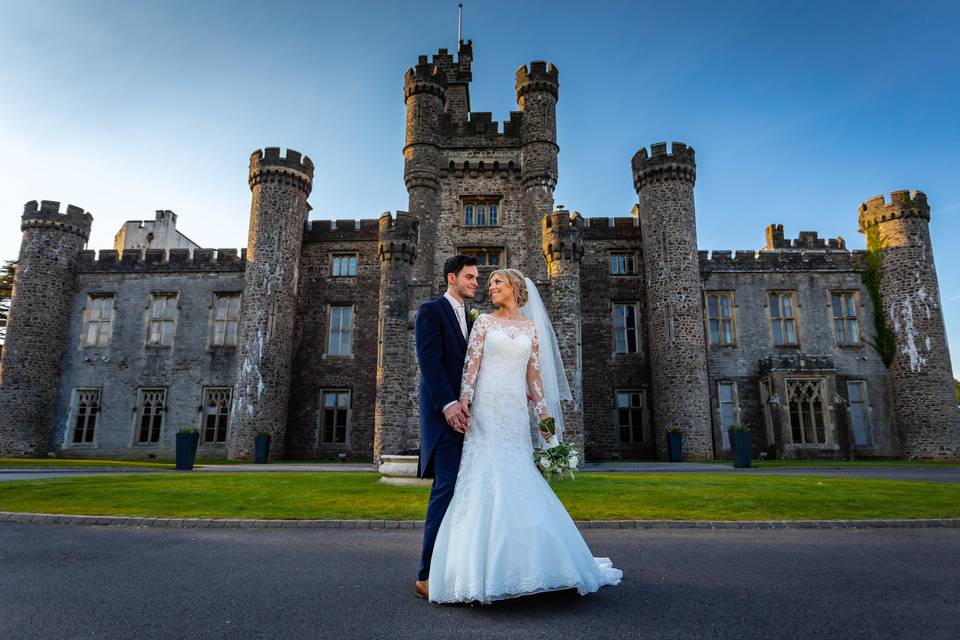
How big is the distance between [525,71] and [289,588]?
2736 centimetres

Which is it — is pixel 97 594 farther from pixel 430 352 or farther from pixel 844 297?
pixel 844 297

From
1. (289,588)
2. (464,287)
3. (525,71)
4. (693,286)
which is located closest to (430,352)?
(464,287)

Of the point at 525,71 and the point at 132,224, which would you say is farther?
the point at 132,224

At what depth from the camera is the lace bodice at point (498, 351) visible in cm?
444

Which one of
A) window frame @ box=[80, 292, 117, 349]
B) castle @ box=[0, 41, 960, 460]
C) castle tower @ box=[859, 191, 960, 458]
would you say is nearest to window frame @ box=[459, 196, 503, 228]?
castle @ box=[0, 41, 960, 460]

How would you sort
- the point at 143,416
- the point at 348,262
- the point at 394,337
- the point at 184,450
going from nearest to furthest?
the point at 184,450 < the point at 394,337 < the point at 143,416 < the point at 348,262

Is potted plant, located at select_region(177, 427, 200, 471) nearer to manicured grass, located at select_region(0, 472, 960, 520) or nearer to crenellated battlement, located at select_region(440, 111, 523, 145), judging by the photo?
manicured grass, located at select_region(0, 472, 960, 520)

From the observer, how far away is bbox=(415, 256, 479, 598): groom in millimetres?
4184

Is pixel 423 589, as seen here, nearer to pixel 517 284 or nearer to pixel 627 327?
pixel 517 284

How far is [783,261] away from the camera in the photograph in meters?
26.8

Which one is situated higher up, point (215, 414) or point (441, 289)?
point (441, 289)

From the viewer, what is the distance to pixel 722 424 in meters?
24.8

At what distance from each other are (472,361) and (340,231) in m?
24.5

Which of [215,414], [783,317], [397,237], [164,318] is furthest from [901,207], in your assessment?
[164,318]
